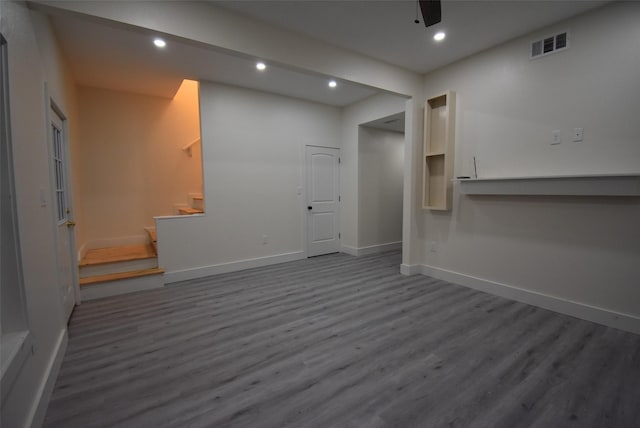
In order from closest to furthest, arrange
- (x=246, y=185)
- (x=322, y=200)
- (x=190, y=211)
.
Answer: (x=246, y=185) → (x=190, y=211) → (x=322, y=200)

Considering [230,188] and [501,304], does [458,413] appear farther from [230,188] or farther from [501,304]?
[230,188]

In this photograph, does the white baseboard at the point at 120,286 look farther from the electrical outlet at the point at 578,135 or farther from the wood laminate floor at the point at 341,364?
the electrical outlet at the point at 578,135

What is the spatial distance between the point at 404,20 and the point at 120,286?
4.34 m

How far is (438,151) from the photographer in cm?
370

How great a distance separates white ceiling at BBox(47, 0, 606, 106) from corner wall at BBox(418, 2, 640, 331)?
1.01ft

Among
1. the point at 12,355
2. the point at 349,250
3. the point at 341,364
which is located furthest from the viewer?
the point at 349,250

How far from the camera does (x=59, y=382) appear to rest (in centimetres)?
186

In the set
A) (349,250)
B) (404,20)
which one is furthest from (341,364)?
(349,250)

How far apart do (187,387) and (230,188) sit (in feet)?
9.76

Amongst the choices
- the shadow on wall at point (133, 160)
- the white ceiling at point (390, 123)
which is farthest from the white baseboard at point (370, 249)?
the shadow on wall at point (133, 160)

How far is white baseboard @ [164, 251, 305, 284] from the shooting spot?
3.87m

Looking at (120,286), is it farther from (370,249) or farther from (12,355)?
(370,249)

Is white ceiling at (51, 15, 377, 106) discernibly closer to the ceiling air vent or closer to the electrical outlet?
the ceiling air vent

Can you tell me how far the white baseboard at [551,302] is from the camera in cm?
246
